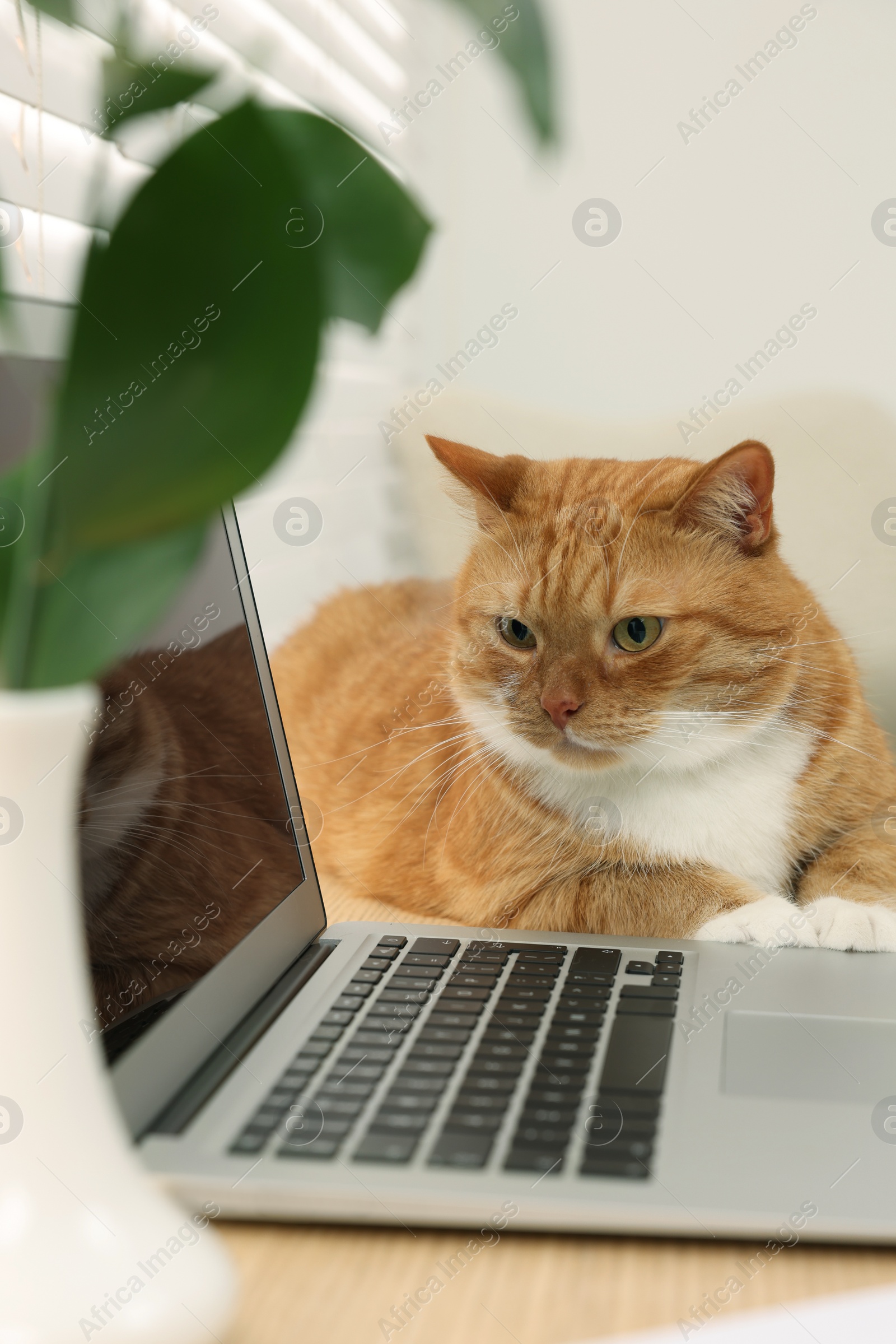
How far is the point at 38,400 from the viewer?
1.61 feet

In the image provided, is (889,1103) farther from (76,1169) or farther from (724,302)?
(724,302)

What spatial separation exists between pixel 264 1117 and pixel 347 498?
1.59m

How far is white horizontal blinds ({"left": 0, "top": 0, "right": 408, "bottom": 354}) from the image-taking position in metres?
0.34

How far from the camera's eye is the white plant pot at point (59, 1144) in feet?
1.33

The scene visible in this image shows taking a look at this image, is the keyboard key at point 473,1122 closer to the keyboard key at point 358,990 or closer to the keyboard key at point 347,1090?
the keyboard key at point 347,1090

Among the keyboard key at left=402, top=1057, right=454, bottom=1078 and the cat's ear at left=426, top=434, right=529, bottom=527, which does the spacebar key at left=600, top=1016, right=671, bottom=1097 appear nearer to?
the keyboard key at left=402, top=1057, right=454, bottom=1078

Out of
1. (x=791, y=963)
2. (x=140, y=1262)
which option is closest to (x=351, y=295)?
(x=140, y=1262)

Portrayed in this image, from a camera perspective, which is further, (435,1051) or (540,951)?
(540,951)

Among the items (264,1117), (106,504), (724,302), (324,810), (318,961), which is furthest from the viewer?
(724,302)

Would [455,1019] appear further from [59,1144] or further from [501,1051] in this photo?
[59,1144]

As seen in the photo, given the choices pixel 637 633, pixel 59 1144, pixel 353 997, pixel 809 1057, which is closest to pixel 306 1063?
pixel 353 997

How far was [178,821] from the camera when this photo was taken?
709 millimetres

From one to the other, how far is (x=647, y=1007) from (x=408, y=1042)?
0.67ft

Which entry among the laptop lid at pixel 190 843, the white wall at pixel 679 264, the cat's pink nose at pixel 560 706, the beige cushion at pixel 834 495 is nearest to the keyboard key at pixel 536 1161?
the laptop lid at pixel 190 843
